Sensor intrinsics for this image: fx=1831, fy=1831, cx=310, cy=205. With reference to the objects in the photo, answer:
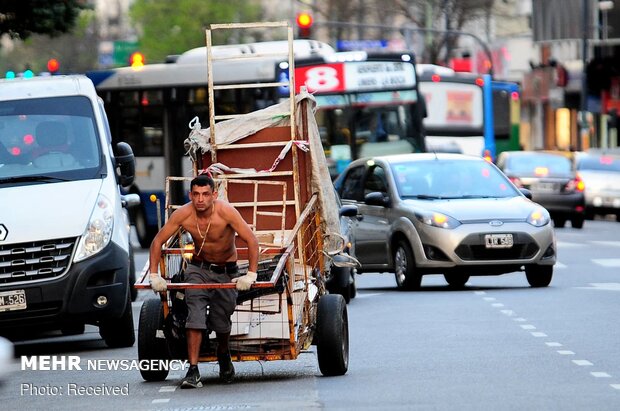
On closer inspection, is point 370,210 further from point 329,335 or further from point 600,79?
point 600,79

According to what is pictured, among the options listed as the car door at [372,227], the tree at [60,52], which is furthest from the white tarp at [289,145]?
the tree at [60,52]

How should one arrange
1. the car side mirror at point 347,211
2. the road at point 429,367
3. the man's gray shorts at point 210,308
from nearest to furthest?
1. the road at point 429,367
2. the man's gray shorts at point 210,308
3. the car side mirror at point 347,211

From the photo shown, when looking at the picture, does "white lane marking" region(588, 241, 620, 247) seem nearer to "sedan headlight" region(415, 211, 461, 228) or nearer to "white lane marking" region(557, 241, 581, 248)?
"white lane marking" region(557, 241, 581, 248)

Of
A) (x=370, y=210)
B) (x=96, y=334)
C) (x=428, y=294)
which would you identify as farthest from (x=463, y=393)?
(x=370, y=210)

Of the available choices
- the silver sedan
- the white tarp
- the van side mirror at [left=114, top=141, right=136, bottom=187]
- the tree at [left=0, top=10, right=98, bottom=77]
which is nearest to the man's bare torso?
the white tarp

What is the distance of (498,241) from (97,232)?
22.9 ft

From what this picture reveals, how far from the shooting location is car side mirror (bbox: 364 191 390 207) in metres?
21.8

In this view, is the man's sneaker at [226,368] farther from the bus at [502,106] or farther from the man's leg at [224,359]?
the bus at [502,106]

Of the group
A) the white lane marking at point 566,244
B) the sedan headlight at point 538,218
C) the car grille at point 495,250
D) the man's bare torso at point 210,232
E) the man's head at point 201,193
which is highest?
the man's head at point 201,193

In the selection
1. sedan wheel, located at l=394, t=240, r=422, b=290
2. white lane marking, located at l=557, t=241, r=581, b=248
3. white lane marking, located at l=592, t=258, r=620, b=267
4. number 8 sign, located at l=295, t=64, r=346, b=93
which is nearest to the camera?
sedan wheel, located at l=394, t=240, r=422, b=290

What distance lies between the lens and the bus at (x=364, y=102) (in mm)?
32188

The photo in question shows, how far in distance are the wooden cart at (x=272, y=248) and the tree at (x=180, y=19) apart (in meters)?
93.0

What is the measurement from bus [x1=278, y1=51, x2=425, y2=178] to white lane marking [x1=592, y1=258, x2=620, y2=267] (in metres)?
5.91

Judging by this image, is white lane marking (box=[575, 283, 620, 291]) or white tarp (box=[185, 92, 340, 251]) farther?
white lane marking (box=[575, 283, 620, 291])
